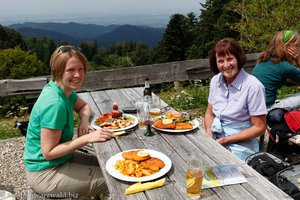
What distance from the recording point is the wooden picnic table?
1916 millimetres

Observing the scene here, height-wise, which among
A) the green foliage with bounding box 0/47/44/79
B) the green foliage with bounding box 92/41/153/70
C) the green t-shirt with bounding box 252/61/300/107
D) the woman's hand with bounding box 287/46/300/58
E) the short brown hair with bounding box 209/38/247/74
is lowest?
the green foliage with bounding box 92/41/153/70

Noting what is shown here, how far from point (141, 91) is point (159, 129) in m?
1.46

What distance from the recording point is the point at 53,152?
8.11ft

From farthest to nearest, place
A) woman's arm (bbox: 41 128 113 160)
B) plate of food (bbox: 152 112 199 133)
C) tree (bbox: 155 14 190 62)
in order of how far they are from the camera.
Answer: tree (bbox: 155 14 190 62)
plate of food (bbox: 152 112 199 133)
woman's arm (bbox: 41 128 113 160)

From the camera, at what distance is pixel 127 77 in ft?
19.1

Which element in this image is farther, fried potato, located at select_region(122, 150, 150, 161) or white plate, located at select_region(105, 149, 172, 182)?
fried potato, located at select_region(122, 150, 150, 161)

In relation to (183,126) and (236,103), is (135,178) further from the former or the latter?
(236,103)

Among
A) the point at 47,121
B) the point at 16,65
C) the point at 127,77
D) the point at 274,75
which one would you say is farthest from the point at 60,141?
the point at 16,65

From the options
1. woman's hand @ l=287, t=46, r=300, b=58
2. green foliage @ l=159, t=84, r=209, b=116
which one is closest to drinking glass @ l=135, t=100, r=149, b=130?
woman's hand @ l=287, t=46, r=300, b=58

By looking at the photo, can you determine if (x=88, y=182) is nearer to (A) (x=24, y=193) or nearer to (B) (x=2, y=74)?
(A) (x=24, y=193)

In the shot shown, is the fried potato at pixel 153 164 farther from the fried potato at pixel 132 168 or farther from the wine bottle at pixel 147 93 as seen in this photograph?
the wine bottle at pixel 147 93

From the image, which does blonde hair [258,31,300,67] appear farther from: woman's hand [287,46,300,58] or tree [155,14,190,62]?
tree [155,14,190,62]

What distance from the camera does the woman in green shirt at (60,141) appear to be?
246 centimetres

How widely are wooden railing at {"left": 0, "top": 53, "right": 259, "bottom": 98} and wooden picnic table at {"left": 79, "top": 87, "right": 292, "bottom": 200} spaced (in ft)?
7.25
